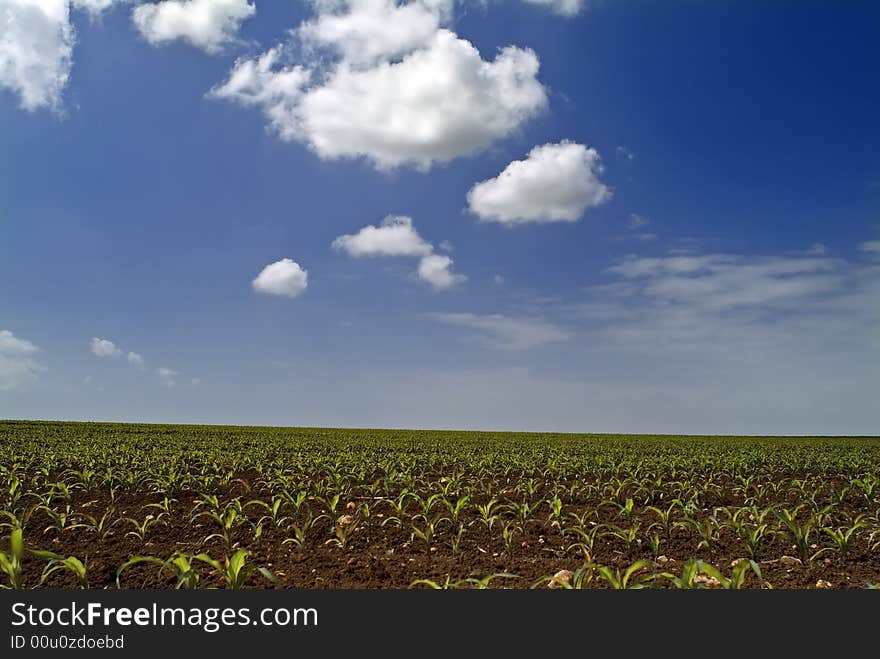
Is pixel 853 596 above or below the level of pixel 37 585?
above

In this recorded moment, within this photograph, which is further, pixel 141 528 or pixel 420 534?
pixel 141 528

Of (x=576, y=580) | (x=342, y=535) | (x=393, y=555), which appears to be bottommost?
(x=393, y=555)

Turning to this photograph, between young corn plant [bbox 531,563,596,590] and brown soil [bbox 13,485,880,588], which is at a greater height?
young corn plant [bbox 531,563,596,590]

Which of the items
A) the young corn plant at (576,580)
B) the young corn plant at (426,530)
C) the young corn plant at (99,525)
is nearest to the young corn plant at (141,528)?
the young corn plant at (99,525)

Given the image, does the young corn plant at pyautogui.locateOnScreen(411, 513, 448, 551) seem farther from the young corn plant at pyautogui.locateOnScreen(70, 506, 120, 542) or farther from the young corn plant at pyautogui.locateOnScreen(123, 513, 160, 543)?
the young corn plant at pyautogui.locateOnScreen(70, 506, 120, 542)

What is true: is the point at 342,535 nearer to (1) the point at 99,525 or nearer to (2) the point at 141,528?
(2) the point at 141,528

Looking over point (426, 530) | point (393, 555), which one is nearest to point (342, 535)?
point (393, 555)

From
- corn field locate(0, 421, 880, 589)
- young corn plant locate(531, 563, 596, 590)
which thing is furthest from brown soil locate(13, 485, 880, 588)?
young corn plant locate(531, 563, 596, 590)

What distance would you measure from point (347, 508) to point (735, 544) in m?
5.60

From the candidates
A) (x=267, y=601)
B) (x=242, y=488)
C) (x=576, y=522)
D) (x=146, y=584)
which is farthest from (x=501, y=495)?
(x=267, y=601)

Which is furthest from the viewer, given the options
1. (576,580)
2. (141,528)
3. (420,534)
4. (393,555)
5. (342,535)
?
(141,528)

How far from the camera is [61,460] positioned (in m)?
16.1

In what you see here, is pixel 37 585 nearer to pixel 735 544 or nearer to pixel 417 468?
pixel 735 544

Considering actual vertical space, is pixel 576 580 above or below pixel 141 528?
above
